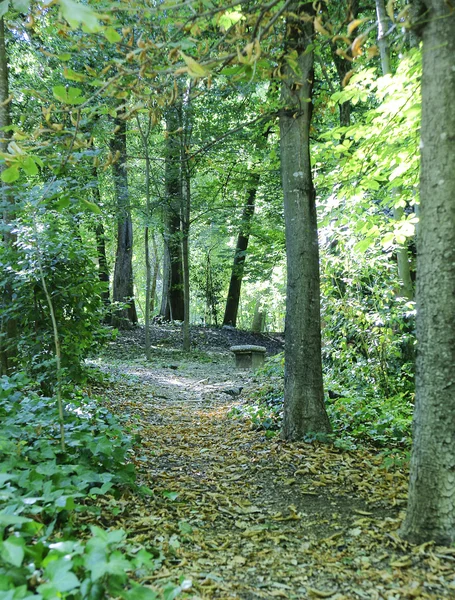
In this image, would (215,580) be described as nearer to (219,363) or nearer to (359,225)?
(359,225)

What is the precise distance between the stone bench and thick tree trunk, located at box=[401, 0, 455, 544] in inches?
326

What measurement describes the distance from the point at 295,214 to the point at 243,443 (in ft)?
8.04

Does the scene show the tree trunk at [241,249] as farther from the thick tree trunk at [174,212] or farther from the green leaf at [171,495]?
the green leaf at [171,495]

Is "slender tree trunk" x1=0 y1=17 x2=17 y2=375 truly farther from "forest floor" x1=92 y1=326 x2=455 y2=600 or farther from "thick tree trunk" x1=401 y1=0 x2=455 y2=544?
"thick tree trunk" x1=401 y1=0 x2=455 y2=544

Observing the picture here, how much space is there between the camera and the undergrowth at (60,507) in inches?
66.1

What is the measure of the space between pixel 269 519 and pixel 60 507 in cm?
151

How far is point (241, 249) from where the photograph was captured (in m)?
16.9

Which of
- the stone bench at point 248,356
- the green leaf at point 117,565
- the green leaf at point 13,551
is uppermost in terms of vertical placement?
the stone bench at point 248,356

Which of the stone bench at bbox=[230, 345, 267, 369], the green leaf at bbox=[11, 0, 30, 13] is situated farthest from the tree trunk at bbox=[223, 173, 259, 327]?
the green leaf at bbox=[11, 0, 30, 13]

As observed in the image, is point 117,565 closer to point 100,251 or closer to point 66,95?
point 66,95

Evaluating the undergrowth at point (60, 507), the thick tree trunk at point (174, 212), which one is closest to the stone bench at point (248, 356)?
the thick tree trunk at point (174, 212)

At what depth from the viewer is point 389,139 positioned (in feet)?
14.3

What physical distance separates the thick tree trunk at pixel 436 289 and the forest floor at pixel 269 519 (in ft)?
1.04

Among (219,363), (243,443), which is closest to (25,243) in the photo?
(243,443)
